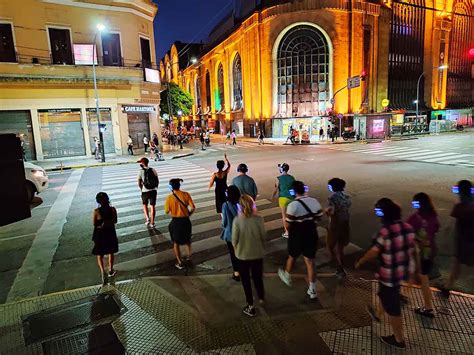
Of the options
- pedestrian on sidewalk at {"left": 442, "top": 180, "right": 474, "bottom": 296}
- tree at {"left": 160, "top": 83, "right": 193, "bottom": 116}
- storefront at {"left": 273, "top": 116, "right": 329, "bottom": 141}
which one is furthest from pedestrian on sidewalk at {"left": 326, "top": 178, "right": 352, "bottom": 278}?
tree at {"left": 160, "top": 83, "right": 193, "bottom": 116}

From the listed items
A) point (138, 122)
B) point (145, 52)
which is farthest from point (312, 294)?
point (145, 52)

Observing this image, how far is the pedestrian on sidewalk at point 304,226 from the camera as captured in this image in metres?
4.86

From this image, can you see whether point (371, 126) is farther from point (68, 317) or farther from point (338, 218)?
point (68, 317)

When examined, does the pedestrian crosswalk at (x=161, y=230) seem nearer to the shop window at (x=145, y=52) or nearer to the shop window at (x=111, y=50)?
the shop window at (x=111, y=50)

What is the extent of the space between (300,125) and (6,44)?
105 feet

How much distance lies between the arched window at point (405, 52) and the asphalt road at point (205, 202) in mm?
33018

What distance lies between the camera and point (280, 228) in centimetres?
837

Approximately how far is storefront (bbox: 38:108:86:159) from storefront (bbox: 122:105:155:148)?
3.90 m

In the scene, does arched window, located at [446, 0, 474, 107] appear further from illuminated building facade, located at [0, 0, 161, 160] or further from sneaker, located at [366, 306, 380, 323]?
sneaker, located at [366, 306, 380, 323]

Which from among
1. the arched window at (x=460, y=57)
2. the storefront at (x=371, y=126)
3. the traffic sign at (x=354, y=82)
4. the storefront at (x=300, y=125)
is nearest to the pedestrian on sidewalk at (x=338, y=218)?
the traffic sign at (x=354, y=82)

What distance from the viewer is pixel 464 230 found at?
4684mm

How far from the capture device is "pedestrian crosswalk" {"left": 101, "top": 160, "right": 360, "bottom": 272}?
6963mm

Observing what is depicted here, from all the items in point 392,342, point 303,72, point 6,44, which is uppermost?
Result: point 303,72

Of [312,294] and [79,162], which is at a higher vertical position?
[79,162]
